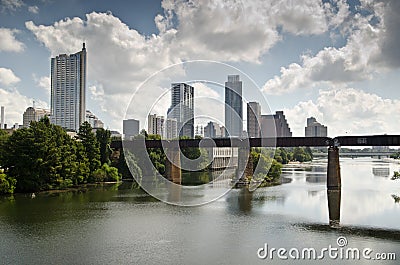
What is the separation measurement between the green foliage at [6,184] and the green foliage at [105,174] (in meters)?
14.0

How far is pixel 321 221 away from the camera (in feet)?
95.5

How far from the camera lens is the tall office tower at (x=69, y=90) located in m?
177

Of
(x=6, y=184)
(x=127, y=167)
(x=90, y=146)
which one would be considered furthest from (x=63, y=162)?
(x=127, y=167)

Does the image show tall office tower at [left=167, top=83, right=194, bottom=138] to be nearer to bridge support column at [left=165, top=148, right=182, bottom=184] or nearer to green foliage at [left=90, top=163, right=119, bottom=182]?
bridge support column at [left=165, top=148, right=182, bottom=184]

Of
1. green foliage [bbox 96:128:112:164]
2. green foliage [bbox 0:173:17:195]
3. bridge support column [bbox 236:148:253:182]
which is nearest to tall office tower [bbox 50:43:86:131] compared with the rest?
green foliage [bbox 96:128:112:164]

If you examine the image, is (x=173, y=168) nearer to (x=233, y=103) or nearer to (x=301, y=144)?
(x=301, y=144)

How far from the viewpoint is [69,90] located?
595ft

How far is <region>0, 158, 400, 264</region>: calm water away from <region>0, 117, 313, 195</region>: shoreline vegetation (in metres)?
4.09

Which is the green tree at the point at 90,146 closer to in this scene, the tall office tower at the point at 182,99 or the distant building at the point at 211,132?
the distant building at the point at 211,132

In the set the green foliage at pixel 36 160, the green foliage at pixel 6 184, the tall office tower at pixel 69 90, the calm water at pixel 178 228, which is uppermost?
the tall office tower at pixel 69 90

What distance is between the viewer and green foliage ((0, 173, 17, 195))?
4159cm

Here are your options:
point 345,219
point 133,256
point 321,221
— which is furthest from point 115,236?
point 345,219

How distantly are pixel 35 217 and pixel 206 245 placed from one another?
44.8 ft

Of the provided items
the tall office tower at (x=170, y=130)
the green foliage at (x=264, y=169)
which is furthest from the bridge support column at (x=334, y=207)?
the tall office tower at (x=170, y=130)
